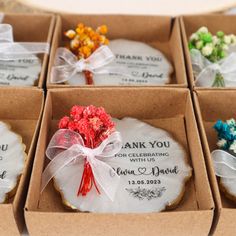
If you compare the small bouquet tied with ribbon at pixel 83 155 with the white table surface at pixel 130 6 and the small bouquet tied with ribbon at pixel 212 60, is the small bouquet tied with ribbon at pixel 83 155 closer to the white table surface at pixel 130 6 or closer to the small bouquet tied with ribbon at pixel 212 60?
the small bouquet tied with ribbon at pixel 212 60

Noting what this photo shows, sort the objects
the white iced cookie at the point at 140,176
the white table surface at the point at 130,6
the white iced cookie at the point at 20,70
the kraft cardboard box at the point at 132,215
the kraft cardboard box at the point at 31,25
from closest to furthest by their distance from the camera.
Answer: the kraft cardboard box at the point at 132,215 < the white iced cookie at the point at 140,176 < the white iced cookie at the point at 20,70 < the kraft cardboard box at the point at 31,25 < the white table surface at the point at 130,6

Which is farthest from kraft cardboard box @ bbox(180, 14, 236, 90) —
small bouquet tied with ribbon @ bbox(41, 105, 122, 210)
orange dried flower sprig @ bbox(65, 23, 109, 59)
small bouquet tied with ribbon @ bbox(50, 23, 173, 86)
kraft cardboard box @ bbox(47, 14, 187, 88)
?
small bouquet tied with ribbon @ bbox(41, 105, 122, 210)

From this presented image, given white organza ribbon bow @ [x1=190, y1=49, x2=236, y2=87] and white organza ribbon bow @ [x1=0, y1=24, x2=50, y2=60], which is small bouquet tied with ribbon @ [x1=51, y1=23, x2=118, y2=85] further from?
white organza ribbon bow @ [x1=190, y1=49, x2=236, y2=87]

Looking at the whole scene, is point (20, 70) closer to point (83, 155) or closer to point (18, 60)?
point (18, 60)

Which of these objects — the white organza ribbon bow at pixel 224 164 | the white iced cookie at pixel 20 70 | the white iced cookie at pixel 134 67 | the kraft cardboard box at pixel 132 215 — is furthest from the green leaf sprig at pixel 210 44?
the white iced cookie at pixel 20 70

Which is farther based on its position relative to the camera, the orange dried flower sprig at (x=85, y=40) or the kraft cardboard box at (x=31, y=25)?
the kraft cardboard box at (x=31, y=25)

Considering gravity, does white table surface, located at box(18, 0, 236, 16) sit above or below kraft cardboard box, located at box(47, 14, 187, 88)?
above

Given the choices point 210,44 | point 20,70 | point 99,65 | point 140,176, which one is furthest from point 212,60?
point 20,70
